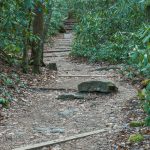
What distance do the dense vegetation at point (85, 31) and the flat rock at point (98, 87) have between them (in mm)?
849

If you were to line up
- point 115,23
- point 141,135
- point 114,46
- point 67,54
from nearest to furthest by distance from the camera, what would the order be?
point 141,135
point 114,46
point 115,23
point 67,54

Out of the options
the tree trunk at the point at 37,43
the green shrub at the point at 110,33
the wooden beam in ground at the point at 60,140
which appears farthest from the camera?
the green shrub at the point at 110,33

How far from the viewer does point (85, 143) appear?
586cm

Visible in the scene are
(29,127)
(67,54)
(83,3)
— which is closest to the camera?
(29,127)

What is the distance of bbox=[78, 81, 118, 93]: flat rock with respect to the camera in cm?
910

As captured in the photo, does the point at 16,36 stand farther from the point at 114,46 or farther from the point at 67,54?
the point at 67,54

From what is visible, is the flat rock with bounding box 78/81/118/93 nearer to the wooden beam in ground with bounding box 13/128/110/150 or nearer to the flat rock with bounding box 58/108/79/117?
the flat rock with bounding box 58/108/79/117

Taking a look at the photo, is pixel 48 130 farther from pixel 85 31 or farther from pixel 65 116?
pixel 85 31

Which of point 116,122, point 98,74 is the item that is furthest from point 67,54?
point 116,122

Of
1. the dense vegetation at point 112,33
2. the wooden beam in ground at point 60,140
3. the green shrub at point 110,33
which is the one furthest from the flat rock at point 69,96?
the green shrub at point 110,33

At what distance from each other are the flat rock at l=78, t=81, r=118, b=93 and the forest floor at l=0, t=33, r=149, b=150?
0.54 feet

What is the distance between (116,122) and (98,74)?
5535mm

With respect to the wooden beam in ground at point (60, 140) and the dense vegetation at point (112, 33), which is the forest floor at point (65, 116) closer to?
the wooden beam in ground at point (60, 140)

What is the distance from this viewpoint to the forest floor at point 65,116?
19.4 ft
